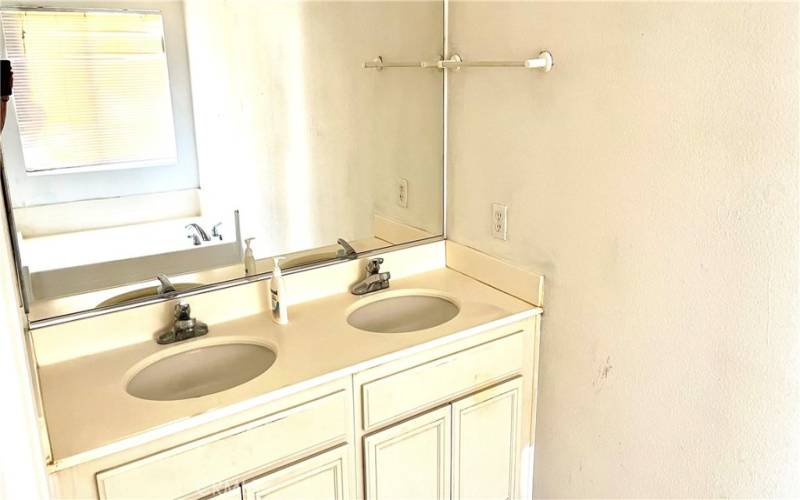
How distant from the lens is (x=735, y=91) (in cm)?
124

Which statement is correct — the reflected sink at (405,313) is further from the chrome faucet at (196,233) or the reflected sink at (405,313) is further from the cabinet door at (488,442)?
the chrome faucet at (196,233)

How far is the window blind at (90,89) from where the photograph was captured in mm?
1488

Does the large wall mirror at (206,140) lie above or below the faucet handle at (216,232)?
above

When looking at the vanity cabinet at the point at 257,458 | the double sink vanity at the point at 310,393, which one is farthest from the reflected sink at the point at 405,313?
the vanity cabinet at the point at 257,458

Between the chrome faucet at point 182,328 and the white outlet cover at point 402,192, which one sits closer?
the chrome faucet at point 182,328

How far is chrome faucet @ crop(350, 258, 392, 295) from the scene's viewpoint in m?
1.97

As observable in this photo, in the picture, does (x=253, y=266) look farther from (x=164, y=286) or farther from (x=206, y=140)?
(x=206, y=140)

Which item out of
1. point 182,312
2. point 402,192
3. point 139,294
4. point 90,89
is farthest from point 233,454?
point 402,192

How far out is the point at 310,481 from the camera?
149 cm

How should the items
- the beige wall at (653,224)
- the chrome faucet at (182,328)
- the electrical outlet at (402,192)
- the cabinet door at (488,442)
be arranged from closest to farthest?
the beige wall at (653,224) → the chrome faucet at (182,328) → the cabinet door at (488,442) → the electrical outlet at (402,192)

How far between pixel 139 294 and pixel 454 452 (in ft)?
3.19

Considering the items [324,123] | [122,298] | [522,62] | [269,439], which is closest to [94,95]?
[122,298]

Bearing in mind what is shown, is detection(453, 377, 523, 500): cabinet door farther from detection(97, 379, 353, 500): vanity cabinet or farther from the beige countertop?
detection(97, 379, 353, 500): vanity cabinet

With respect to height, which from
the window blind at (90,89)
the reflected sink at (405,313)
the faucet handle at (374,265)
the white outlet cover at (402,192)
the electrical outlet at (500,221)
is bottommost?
the reflected sink at (405,313)
